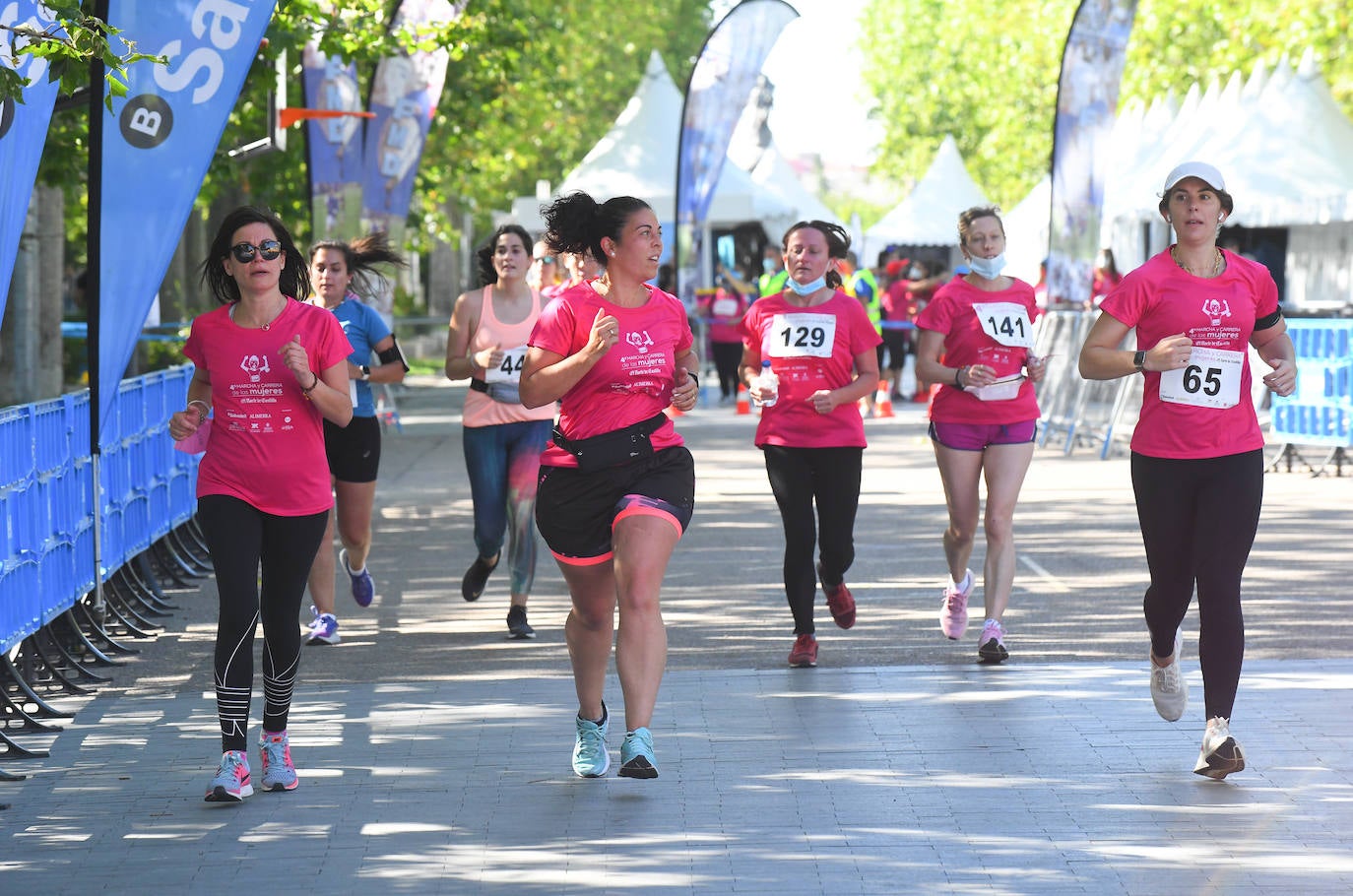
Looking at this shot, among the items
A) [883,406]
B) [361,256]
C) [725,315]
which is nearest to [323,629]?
[361,256]

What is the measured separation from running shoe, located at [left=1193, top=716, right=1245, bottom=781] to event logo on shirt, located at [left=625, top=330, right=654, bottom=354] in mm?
2163

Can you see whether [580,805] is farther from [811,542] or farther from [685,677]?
[811,542]

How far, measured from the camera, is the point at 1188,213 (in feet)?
21.6

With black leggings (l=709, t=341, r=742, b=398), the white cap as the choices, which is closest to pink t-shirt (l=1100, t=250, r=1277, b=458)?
the white cap

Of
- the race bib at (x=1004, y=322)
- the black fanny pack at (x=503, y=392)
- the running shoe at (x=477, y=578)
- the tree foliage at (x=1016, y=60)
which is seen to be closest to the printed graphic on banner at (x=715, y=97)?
the tree foliage at (x=1016, y=60)

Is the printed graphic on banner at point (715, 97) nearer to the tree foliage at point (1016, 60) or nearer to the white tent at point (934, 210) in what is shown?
the tree foliage at point (1016, 60)

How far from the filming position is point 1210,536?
6.57m

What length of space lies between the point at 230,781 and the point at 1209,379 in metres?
3.35

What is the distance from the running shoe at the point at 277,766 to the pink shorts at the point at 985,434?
3.43 metres

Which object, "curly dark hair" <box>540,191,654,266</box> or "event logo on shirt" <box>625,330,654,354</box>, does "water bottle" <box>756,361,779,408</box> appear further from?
"event logo on shirt" <box>625,330,654,354</box>

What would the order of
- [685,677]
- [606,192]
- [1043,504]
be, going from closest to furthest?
1. [685,677]
2. [1043,504]
3. [606,192]

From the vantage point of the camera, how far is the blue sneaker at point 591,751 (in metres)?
6.57

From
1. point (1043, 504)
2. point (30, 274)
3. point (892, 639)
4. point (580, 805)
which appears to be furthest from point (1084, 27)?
point (580, 805)

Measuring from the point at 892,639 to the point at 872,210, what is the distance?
137m
